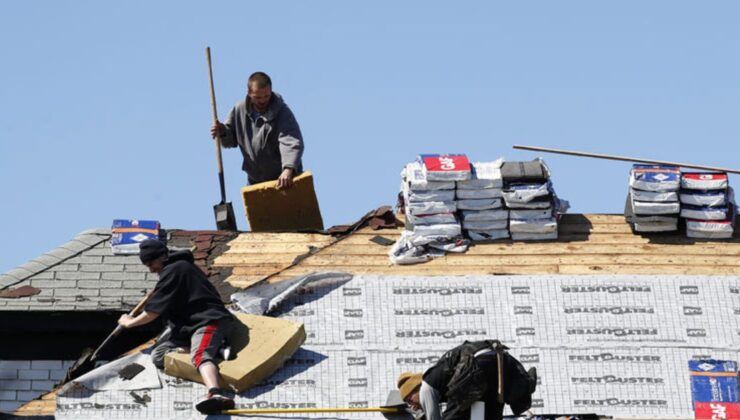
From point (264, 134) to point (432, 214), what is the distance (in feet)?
6.53

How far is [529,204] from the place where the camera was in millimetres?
15133

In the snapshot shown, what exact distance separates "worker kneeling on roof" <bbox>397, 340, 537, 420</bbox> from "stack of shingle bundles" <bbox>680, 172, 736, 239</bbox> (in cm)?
361

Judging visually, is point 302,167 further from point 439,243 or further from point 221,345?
point 221,345

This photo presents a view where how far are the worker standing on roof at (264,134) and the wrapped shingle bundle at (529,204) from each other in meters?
2.03

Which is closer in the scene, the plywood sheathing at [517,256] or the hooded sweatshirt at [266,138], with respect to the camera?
the plywood sheathing at [517,256]

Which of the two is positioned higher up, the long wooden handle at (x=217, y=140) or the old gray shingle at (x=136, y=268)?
the long wooden handle at (x=217, y=140)

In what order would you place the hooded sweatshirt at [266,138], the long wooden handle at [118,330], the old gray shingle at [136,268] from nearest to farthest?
1. the long wooden handle at [118,330]
2. the old gray shingle at [136,268]
3. the hooded sweatshirt at [266,138]

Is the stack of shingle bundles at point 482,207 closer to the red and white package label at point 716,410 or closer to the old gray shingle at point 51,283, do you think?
the red and white package label at point 716,410

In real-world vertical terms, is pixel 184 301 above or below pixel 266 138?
below

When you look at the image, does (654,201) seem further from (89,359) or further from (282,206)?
(89,359)

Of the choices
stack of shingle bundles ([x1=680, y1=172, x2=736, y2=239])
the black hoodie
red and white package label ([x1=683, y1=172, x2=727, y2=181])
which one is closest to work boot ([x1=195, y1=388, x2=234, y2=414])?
the black hoodie

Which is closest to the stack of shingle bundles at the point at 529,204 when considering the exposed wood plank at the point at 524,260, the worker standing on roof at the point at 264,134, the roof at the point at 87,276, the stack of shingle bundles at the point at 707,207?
the exposed wood plank at the point at 524,260

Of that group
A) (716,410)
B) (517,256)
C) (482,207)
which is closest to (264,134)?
(482,207)

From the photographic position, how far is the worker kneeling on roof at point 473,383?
1216cm
